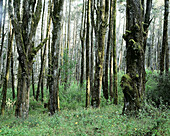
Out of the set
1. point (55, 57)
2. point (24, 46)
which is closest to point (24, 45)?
point (24, 46)

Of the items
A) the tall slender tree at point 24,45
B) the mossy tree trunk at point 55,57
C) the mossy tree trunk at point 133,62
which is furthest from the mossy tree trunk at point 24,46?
the mossy tree trunk at point 133,62

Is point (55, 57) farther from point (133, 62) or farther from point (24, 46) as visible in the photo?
point (133, 62)

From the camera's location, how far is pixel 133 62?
5871 millimetres

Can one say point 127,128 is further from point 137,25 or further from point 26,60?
point 26,60

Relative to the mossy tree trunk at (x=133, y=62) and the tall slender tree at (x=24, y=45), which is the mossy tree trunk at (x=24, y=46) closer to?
the tall slender tree at (x=24, y=45)

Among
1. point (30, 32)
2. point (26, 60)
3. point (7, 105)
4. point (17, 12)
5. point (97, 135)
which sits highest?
point (17, 12)

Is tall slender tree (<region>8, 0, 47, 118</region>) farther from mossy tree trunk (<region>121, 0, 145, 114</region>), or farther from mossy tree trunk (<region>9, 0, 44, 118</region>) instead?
mossy tree trunk (<region>121, 0, 145, 114</region>)

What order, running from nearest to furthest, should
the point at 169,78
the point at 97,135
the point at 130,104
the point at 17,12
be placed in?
the point at 97,135, the point at 130,104, the point at 17,12, the point at 169,78

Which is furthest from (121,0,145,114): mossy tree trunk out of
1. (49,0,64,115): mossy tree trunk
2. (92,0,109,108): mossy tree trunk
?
(49,0,64,115): mossy tree trunk

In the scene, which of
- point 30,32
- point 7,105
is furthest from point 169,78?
point 7,105

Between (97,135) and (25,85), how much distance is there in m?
3.88

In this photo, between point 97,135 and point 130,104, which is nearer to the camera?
point 97,135

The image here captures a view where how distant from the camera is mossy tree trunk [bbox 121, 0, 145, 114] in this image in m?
5.72

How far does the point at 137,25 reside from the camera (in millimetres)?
5816
